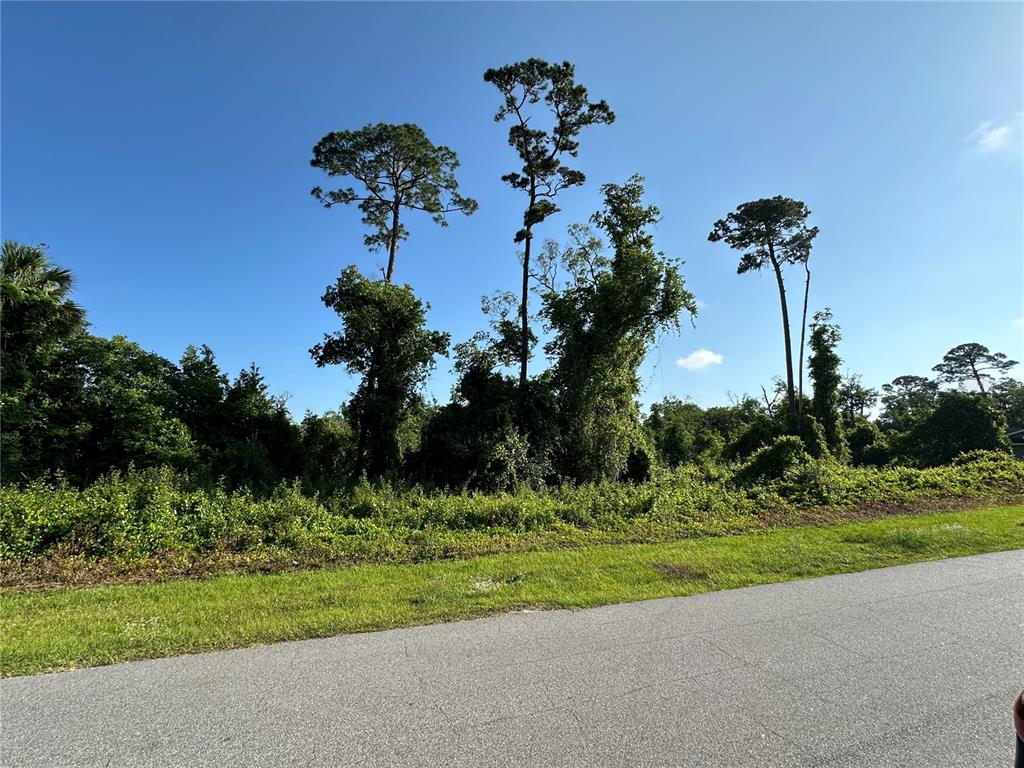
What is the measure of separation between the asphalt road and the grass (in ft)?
1.58

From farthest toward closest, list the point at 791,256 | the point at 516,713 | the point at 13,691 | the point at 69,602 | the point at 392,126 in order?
the point at 791,256 < the point at 392,126 < the point at 69,602 < the point at 13,691 < the point at 516,713

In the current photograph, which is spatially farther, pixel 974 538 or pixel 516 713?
pixel 974 538

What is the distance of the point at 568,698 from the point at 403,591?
343 centimetres

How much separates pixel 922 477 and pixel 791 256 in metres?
25.8

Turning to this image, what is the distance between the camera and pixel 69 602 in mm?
6121

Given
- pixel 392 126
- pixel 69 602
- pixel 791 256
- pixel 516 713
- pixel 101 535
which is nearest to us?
pixel 516 713

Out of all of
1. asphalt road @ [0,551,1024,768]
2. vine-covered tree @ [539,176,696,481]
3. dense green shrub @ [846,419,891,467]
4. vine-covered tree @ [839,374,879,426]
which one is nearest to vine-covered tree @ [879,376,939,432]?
vine-covered tree @ [839,374,879,426]

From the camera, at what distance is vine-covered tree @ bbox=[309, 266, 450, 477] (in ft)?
61.5

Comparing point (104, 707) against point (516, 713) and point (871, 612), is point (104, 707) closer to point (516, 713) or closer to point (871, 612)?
point (516, 713)

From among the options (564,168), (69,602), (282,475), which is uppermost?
(564,168)

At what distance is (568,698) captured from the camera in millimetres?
3502

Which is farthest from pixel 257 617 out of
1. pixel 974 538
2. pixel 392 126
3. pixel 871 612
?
pixel 392 126

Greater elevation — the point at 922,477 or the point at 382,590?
the point at 922,477

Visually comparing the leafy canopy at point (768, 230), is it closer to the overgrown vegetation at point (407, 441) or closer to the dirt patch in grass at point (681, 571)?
the overgrown vegetation at point (407, 441)
